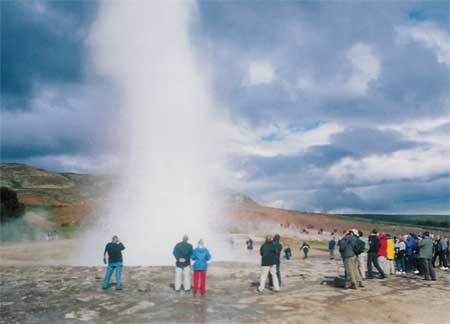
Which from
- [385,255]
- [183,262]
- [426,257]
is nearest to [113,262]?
[183,262]

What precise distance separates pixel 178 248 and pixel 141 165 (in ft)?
59.8

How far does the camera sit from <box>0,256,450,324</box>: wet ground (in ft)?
29.9

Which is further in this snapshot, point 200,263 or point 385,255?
point 385,255

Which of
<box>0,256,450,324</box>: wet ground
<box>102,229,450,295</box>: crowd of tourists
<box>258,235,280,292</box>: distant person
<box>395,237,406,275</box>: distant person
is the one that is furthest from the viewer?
<box>395,237,406,275</box>: distant person

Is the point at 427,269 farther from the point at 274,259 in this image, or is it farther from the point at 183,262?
the point at 183,262

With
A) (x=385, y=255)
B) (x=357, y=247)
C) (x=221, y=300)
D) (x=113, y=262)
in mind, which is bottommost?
(x=221, y=300)

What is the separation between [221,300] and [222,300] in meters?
0.03

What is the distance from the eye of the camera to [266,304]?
33.7ft

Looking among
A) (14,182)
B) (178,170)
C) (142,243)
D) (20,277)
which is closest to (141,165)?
(178,170)

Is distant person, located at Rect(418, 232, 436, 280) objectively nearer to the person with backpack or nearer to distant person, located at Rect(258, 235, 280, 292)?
the person with backpack

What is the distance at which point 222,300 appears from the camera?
10.8m

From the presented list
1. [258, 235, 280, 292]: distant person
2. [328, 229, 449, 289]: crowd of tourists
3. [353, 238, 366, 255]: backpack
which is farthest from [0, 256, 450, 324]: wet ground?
[353, 238, 366, 255]: backpack

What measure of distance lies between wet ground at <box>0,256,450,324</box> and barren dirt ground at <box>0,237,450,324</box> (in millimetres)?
21

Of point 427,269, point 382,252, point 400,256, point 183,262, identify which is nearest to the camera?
point 183,262
